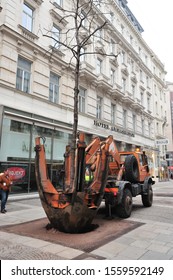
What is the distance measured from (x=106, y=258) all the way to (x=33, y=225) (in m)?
3.37

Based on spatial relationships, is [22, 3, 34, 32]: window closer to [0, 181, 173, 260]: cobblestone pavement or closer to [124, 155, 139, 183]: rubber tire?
[124, 155, 139, 183]: rubber tire

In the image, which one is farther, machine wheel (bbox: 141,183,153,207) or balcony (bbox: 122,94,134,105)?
balcony (bbox: 122,94,134,105)

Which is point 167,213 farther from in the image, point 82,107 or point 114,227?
point 82,107

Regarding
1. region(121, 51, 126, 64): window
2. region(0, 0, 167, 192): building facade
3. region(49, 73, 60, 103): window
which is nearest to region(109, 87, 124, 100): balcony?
region(0, 0, 167, 192): building facade

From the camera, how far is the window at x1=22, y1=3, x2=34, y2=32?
1450cm

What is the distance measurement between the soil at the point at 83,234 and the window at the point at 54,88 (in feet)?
32.8

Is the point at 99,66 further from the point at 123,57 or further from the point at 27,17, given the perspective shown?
the point at 27,17

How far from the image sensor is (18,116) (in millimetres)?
13023

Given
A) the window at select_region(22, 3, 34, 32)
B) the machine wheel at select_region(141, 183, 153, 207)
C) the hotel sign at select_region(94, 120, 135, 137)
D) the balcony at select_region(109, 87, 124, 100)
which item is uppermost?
the window at select_region(22, 3, 34, 32)

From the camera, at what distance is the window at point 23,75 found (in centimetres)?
1375

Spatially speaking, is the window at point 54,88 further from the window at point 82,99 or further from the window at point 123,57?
the window at point 123,57

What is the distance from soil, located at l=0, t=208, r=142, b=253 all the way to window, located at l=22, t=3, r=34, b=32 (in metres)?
12.1

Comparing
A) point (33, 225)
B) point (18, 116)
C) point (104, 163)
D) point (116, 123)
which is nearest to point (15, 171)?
point (18, 116)

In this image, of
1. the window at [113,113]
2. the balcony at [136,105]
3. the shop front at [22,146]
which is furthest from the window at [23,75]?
the balcony at [136,105]
